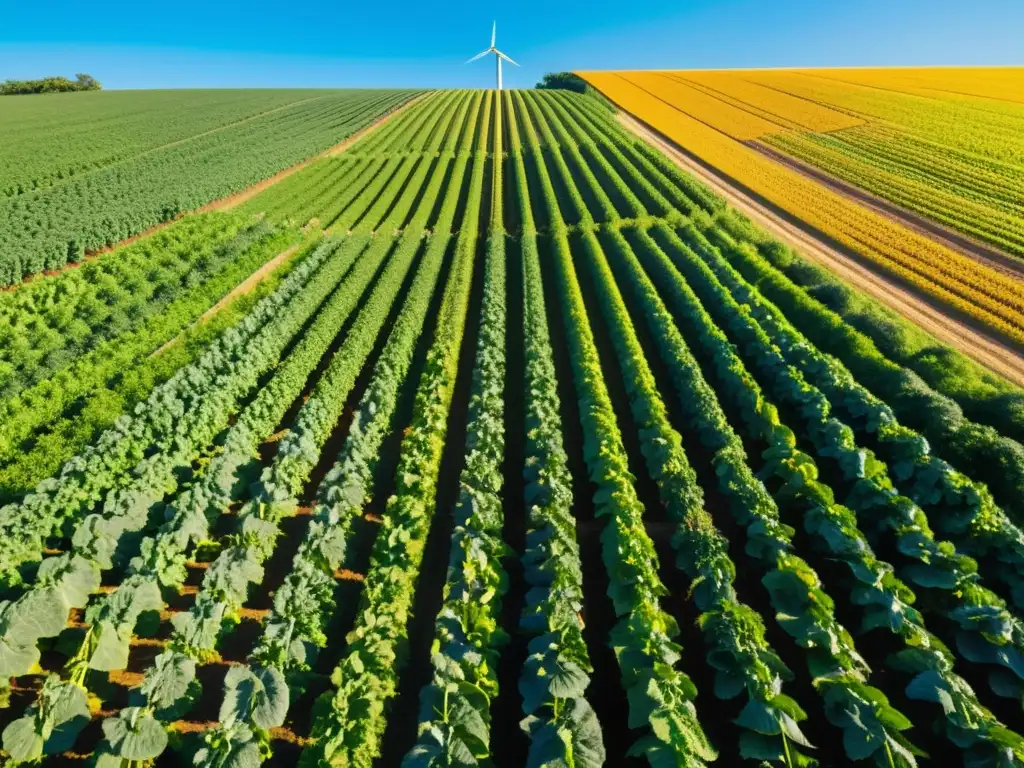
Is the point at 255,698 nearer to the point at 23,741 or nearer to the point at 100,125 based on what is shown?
the point at 23,741

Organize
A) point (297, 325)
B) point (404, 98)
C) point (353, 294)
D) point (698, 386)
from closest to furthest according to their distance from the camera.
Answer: point (698, 386) → point (297, 325) → point (353, 294) → point (404, 98)

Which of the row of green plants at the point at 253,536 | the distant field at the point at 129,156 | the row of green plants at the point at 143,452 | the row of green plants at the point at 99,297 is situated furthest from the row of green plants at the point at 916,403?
the distant field at the point at 129,156

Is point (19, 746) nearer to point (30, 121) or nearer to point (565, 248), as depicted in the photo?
point (565, 248)

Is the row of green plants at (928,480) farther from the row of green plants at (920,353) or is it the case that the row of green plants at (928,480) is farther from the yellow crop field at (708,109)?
the yellow crop field at (708,109)

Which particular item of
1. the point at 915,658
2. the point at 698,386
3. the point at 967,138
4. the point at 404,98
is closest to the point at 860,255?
the point at 698,386

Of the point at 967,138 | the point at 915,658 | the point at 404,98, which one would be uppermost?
the point at 404,98

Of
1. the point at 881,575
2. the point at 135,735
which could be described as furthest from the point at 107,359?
the point at 881,575

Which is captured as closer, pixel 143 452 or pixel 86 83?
pixel 143 452
